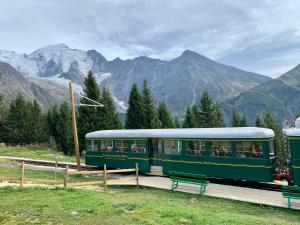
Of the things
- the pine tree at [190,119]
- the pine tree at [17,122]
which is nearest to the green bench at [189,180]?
the pine tree at [190,119]

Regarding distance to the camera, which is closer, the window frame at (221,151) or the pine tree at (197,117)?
the window frame at (221,151)

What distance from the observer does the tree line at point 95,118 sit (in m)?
52.0

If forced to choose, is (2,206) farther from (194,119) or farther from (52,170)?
(194,119)

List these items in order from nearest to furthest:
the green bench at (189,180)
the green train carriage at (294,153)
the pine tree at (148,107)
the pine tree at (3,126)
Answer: the green train carriage at (294,153) → the green bench at (189,180) → the pine tree at (148,107) → the pine tree at (3,126)

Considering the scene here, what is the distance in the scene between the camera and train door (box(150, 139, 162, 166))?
2519cm

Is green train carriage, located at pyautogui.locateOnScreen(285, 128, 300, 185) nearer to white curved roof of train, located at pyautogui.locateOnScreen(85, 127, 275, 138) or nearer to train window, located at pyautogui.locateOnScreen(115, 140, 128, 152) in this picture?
white curved roof of train, located at pyautogui.locateOnScreen(85, 127, 275, 138)

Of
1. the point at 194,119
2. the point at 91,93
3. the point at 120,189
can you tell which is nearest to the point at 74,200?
the point at 120,189

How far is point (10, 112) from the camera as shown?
63.7 metres

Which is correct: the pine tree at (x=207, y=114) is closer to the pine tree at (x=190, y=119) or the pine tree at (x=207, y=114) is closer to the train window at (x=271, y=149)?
the pine tree at (x=190, y=119)

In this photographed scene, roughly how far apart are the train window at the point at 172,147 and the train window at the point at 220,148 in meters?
2.73

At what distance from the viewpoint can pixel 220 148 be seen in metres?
Answer: 21.4

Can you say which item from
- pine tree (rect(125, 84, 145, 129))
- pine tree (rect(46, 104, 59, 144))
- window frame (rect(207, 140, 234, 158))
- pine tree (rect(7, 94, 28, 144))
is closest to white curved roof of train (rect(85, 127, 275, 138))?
window frame (rect(207, 140, 234, 158))

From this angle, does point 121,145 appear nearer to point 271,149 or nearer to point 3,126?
point 271,149

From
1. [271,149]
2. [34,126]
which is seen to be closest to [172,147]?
[271,149]
